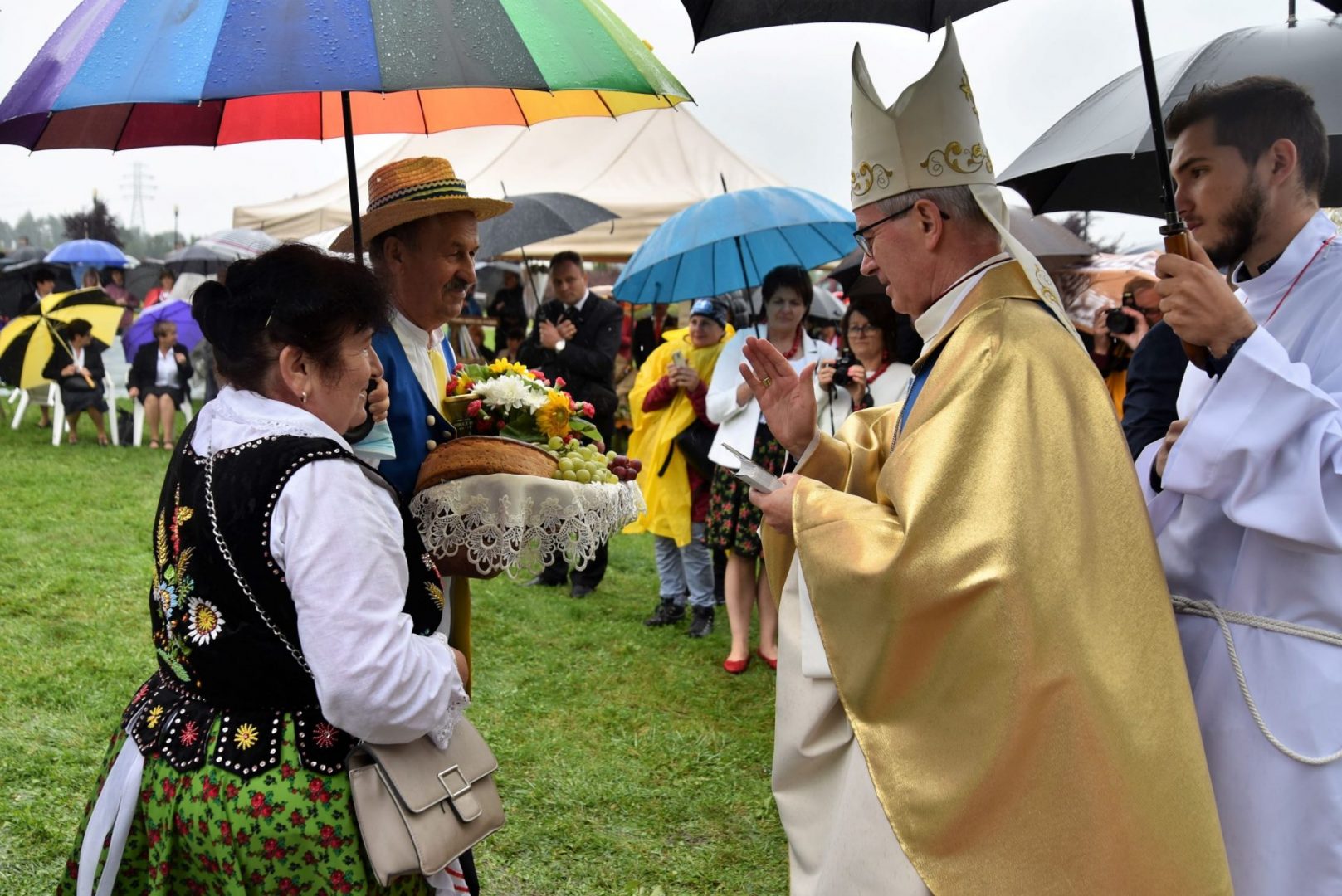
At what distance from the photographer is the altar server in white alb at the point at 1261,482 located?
199 cm

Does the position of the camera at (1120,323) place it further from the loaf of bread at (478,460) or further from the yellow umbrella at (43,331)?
the yellow umbrella at (43,331)

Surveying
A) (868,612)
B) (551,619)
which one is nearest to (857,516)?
(868,612)

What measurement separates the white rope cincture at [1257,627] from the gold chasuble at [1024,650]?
0.19 m

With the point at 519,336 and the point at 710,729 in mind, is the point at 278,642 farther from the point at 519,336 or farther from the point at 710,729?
the point at 519,336

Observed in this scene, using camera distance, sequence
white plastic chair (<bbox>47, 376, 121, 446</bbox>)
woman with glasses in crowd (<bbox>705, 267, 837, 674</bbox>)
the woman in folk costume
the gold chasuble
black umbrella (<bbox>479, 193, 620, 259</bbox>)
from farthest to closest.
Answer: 1. white plastic chair (<bbox>47, 376, 121, 446</bbox>)
2. black umbrella (<bbox>479, 193, 620, 259</bbox>)
3. woman with glasses in crowd (<bbox>705, 267, 837, 674</bbox>)
4. the gold chasuble
5. the woman in folk costume

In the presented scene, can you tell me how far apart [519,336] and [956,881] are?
25.5 feet

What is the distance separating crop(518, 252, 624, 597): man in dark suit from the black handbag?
2.35 feet

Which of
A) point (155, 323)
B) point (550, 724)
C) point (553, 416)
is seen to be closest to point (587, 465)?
point (553, 416)

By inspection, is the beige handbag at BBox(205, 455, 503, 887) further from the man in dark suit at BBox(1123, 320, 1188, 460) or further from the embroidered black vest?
the man in dark suit at BBox(1123, 320, 1188, 460)

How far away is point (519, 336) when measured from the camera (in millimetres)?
9383

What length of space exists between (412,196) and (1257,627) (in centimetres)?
216

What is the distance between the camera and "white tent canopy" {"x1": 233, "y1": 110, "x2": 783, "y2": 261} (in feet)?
35.1

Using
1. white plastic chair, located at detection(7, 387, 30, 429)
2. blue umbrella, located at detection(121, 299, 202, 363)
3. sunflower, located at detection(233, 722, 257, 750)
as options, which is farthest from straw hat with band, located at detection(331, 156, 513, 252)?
white plastic chair, located at detection(7, 387, 30, 429)

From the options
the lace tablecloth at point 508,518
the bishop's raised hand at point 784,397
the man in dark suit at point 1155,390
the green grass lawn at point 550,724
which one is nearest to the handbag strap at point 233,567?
the lace tablecloth at point 508,518
